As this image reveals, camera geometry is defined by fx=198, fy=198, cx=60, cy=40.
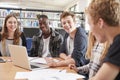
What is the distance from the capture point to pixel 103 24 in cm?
80

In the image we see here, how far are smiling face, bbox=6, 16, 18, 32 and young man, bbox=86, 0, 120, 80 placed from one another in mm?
1878

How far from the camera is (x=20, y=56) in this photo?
1.61 m

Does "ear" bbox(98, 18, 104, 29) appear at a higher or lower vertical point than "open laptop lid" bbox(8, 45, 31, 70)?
higher

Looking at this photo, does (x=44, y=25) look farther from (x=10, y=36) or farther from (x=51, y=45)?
(x=10, y=36)

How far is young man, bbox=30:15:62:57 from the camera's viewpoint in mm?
2570

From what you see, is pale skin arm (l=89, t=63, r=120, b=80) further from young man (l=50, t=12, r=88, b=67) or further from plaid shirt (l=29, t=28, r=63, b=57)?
plaid shirt (l=29, t=28, r=63, b=57)

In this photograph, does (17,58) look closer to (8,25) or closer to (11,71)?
(11,71)

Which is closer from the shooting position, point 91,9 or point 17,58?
point 91,9

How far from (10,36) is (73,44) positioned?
0.91 m

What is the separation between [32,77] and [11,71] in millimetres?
290

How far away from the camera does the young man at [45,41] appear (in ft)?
8.43

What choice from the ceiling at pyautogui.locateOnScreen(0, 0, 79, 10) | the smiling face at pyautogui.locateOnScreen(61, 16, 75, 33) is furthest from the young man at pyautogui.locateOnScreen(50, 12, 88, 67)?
the ceiling at pyautogui.locateOnScreen(0, 0, 79, 10)

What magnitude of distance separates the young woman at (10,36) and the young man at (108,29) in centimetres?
184

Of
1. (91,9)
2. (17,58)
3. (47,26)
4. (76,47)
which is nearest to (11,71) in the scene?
(17,58)
